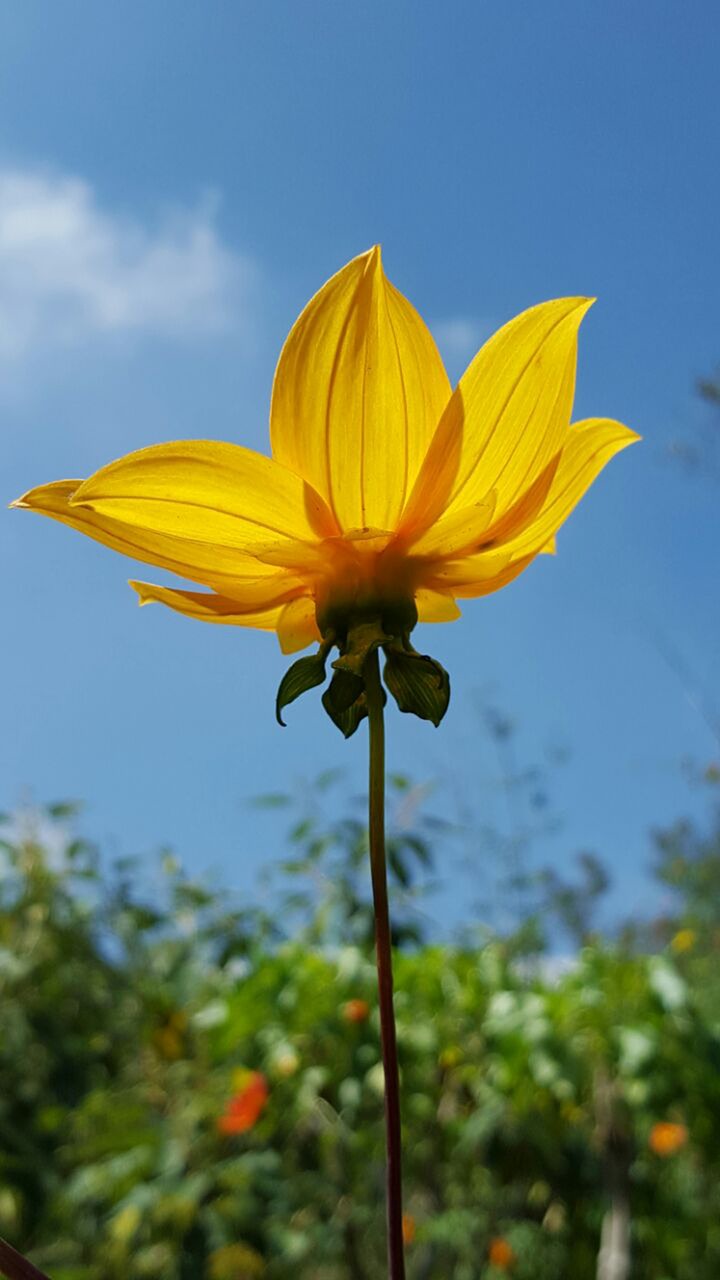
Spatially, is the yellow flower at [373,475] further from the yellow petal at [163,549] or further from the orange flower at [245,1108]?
the orange flower at [245,1108]

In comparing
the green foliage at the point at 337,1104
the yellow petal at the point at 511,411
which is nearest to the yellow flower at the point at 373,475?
the yellow petal at the point at 511,411

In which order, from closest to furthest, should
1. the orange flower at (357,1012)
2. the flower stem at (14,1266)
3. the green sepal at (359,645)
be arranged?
the flower stem at (14,1266) < the green sepal at (359,645) < the orange flower at (357,1012)

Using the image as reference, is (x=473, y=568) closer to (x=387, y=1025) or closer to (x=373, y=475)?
(x=373, y=475)

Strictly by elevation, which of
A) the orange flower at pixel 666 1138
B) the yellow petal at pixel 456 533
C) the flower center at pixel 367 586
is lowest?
the orange flower at pixel 666 1138

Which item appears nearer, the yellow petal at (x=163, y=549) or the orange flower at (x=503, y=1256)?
the yellow petal at (x=163, y=549)

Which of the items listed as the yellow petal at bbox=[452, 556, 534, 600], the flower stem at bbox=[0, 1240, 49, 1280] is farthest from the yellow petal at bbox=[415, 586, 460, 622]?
the flower stem at bbox=[0, 1240, 49, 1280]

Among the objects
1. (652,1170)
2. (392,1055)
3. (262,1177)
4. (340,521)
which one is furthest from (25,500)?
(652,1170)

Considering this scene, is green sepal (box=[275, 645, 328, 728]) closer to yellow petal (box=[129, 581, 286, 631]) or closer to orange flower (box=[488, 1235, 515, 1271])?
yellow petal (box=[129, 581, 286, 631])
